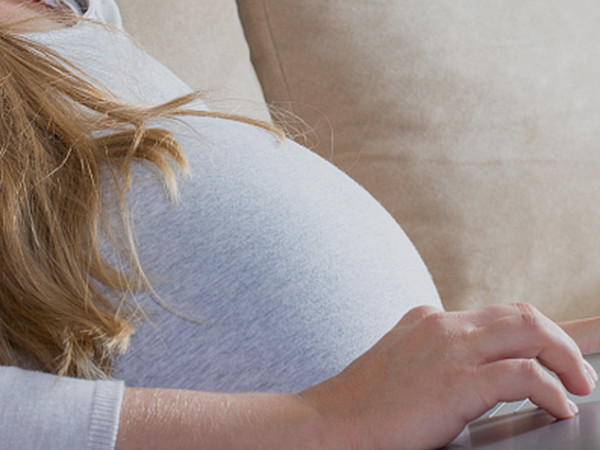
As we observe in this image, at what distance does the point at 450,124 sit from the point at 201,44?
42 centimetres

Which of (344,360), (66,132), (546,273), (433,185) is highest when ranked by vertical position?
(66,132)

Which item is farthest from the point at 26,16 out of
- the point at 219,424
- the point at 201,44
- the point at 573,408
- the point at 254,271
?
the point at 573,408

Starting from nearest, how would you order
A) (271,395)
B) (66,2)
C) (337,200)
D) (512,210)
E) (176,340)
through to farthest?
(271,395) < (176,340) < (337,200) < (66,2) < (512,210)

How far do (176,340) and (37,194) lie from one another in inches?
6.4

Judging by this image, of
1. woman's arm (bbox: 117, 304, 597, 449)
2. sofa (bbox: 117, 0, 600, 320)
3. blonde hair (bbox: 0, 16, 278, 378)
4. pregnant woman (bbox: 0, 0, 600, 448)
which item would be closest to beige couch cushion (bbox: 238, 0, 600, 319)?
sofa (bbox: 117, 0, 600, 320)

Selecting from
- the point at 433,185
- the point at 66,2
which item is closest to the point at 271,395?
the point at 66,2

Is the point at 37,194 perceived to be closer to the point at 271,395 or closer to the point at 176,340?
the point at 176,340

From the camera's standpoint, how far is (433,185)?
121cm

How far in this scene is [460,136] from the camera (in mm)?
1223

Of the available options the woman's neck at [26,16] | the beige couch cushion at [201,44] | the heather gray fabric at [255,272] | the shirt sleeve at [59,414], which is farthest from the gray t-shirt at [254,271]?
the beige couch cushion at [201,44]

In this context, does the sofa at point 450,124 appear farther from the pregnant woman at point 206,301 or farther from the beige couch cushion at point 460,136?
the pregnant woman at point 206,301

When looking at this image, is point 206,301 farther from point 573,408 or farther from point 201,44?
point 201,44

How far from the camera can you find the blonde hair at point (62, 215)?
0.57 m

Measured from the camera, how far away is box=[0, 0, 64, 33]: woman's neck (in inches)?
32.0
